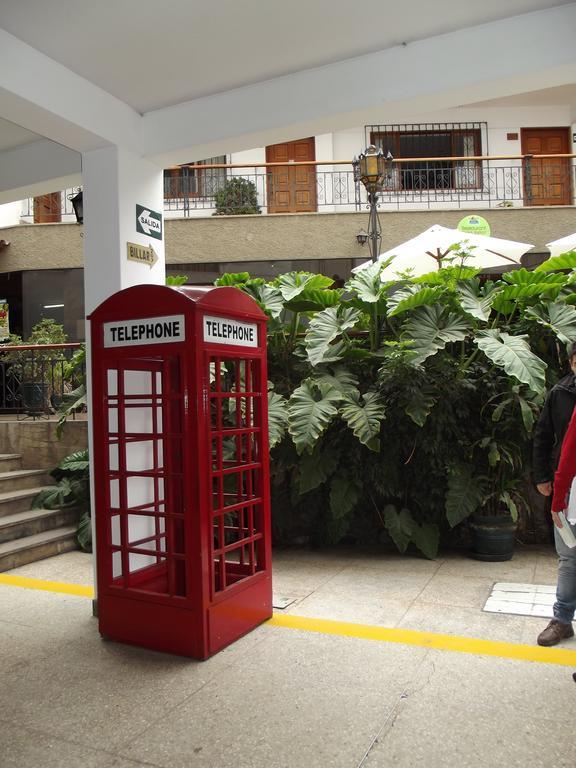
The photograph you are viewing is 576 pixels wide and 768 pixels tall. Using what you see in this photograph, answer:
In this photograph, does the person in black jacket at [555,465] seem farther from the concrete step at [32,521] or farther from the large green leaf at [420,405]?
the concrete step at [32,521]

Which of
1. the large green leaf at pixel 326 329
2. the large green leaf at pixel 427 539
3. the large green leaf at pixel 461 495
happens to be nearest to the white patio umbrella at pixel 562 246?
the large green leaf at pixel 326 329

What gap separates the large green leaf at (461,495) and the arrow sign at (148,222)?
333 cm

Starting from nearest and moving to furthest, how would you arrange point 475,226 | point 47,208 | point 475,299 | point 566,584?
point 566,584, point 475,299, point 475,226, point 47,208

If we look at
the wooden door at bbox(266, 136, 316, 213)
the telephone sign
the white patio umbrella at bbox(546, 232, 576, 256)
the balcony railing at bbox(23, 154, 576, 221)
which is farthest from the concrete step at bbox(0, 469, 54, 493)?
the wooden door at bbox(266, 136, 316, 213)

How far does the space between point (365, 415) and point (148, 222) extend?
244 cm

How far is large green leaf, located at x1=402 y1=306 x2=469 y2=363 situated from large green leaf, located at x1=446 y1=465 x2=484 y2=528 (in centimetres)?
113

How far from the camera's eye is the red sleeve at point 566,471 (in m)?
3.56

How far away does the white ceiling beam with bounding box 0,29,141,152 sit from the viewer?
3971 millimetres

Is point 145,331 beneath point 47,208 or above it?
beneath

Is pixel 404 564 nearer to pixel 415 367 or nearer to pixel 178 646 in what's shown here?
pixel 415 367

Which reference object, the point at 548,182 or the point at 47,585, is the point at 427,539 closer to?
the point at 47,585

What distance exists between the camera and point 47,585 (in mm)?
5590

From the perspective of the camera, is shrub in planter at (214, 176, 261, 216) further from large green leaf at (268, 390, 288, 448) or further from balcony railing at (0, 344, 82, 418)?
large green leaf at (268, 390, 288, 448)

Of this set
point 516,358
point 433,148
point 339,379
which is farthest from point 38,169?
point 433,148
